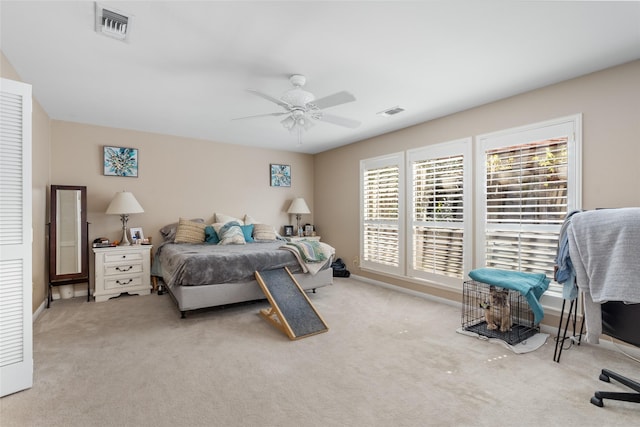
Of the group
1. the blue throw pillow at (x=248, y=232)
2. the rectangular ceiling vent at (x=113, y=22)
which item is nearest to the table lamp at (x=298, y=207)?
the blue throw pillow at (x=248, y=232)

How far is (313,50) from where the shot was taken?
243 cm

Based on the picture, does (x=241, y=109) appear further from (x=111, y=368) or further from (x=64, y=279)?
(x=64, y=279)

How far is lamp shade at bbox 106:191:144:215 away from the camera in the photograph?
14.0 ft

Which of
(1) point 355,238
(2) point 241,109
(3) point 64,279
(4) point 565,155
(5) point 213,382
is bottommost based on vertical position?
(5) point 213,382

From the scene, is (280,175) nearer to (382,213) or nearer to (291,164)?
(291,164)

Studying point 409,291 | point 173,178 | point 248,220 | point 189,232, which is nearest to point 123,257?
point 189,232

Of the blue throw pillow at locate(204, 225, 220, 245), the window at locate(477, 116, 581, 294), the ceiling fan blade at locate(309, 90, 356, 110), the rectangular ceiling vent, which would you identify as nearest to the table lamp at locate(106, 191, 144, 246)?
the blue throw pillow at locate(204, 225, 220, 245)

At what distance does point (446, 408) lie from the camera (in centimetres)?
189

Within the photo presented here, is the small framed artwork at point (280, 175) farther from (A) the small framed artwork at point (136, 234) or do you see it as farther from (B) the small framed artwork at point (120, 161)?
(A) the small framed artwork at point (136, 234)

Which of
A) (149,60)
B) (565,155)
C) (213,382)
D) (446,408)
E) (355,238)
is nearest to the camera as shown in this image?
(446,408)

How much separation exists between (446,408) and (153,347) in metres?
2.42

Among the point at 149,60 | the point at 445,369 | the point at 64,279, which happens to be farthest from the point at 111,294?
the point at 445,369

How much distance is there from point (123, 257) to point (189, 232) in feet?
3.06

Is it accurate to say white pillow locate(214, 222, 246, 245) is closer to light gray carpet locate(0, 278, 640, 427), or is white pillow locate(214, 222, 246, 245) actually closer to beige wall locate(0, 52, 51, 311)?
light gray carpet locate(0, 278, 640, 427)
